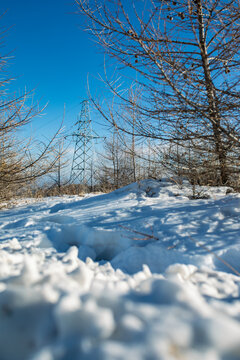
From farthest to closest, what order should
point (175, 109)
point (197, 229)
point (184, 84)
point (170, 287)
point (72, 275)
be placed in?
point (175, 109), point (184, 84), point (197, 229), point (72, 275), point (170, 287)

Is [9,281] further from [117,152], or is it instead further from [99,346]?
[117,152]

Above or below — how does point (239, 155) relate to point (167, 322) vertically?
above

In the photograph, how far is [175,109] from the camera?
104 inches

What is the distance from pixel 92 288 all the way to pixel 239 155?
8.66 ft

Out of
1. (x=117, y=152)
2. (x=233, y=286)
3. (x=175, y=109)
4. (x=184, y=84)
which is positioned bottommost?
(x=233, y=286)

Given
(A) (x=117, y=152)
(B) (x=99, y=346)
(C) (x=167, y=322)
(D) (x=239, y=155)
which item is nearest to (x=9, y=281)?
(B) (x=99, y=346)

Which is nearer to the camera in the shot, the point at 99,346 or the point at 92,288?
the point at 99,346

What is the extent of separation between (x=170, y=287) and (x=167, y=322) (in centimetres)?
17

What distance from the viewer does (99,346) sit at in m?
0.54

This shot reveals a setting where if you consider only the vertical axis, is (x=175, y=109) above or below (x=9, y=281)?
above

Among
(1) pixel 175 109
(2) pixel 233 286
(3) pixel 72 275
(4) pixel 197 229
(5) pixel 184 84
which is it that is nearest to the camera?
(3) pixel 72 275

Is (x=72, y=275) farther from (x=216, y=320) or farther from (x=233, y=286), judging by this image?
(x=233, y=286)

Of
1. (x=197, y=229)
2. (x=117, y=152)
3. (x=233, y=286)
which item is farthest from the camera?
(x=117, y=152)

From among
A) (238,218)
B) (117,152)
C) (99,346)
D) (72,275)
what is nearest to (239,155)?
(238,218)
